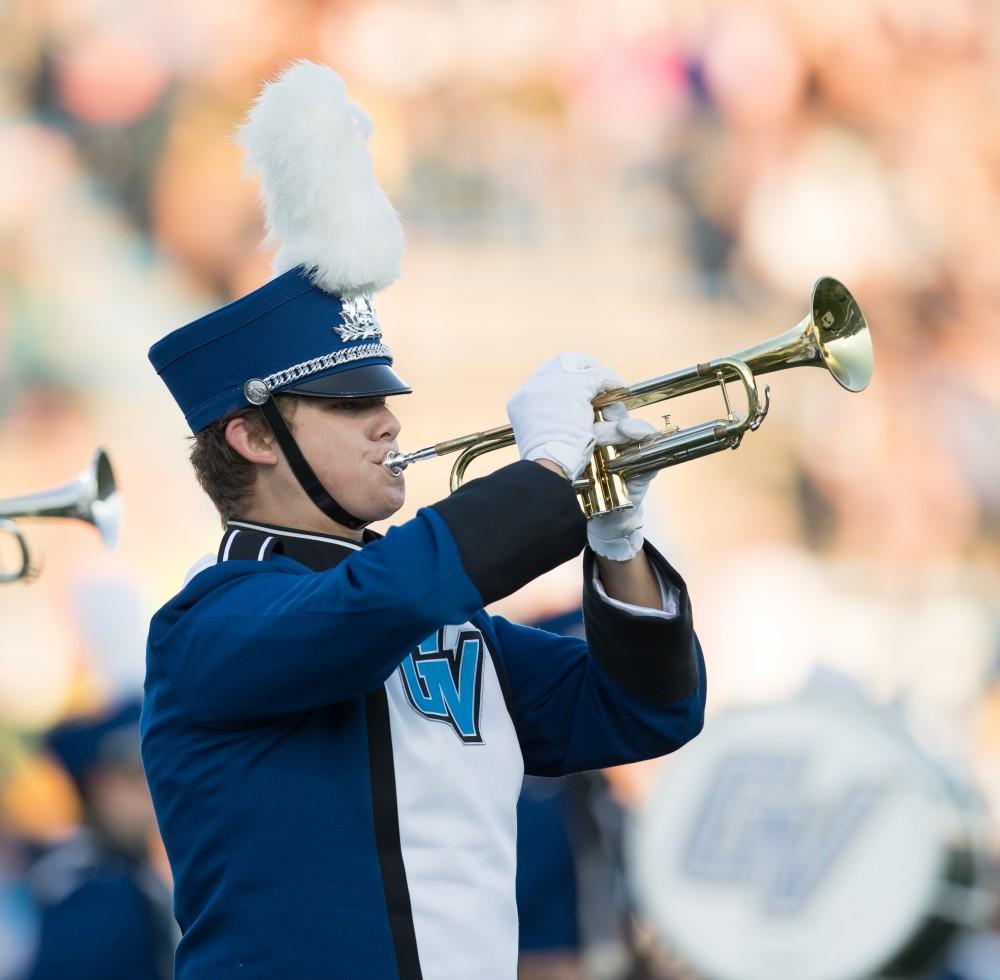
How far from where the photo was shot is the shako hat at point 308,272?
2.54 metres

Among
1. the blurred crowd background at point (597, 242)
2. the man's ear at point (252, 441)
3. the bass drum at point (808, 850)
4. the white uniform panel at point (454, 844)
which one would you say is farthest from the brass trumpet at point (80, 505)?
the blurred crowd background at point (597, 242)

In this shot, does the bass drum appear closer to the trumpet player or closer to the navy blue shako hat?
the trumpet player

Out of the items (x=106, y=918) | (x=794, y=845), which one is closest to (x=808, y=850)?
(x=794, y=845)

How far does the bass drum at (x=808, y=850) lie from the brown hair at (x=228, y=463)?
4.00 metres

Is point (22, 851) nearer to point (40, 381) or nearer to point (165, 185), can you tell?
point (40, 381)

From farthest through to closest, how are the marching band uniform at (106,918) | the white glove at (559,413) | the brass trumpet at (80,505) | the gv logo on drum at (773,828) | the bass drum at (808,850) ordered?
1. the gv logo on drum at (773,828)
2. the bass drum at (808,850)
3. the marching band uniform at (106,918)
4. the brass trumpet at (80,505)
5. the white glove at (559,413)

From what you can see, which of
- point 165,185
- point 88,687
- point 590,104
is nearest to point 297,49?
point 165,185

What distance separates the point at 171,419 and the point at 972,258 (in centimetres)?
478

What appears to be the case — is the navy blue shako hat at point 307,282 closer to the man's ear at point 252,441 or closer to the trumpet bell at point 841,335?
the man's ear at point 252,441

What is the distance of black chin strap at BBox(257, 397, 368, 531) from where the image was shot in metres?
2.55

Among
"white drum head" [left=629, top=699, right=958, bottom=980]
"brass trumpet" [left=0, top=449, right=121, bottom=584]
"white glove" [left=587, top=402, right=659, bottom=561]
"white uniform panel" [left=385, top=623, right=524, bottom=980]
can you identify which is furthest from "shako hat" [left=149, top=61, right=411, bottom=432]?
"white drum head" [left=629, top=699, right=958, bottom=980]

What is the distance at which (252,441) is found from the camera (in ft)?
8.55

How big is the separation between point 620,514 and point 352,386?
0.42 meters

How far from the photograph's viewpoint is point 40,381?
10.5m
